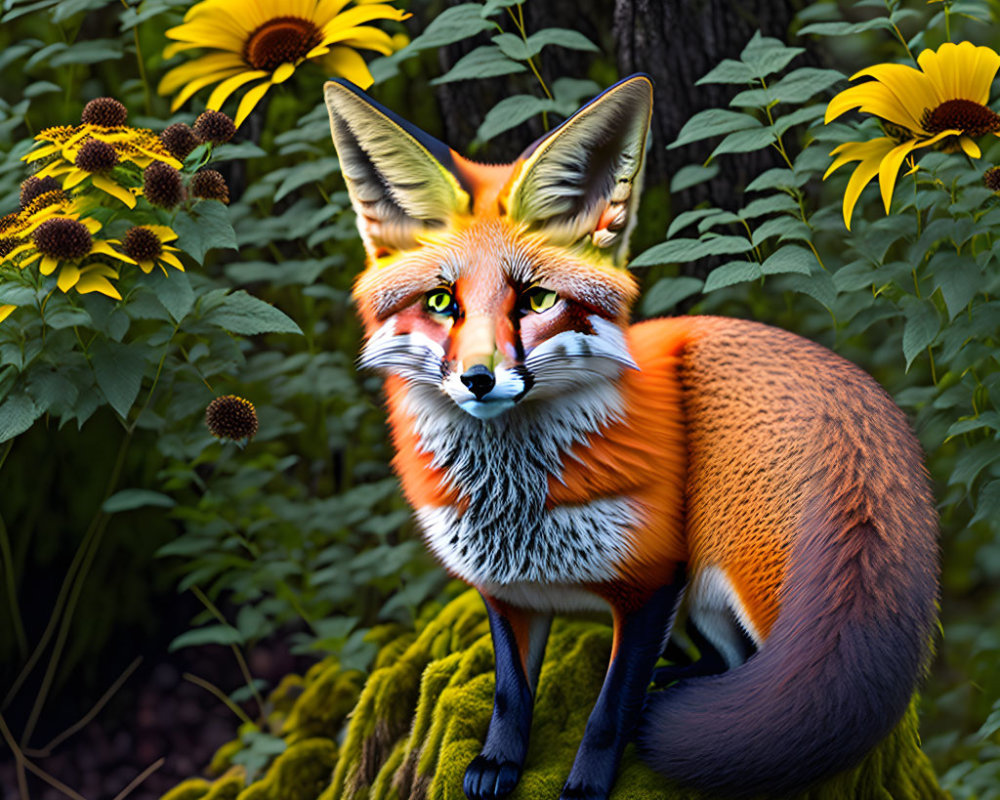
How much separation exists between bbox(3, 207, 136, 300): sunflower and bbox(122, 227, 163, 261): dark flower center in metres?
0.02

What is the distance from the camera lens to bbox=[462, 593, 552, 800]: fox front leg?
1675 millimetres

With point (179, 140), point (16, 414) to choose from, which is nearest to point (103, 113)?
point (179, 140)

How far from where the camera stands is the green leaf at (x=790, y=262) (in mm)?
1985

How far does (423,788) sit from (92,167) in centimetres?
156

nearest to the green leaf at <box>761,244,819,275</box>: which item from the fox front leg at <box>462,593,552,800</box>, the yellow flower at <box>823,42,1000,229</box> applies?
the yellow flower at <box>823,42,1000,229</box>

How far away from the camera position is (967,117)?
5.95 ft

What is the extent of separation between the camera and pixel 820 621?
1.43 m

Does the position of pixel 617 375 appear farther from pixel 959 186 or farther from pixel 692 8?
pixel 692 8

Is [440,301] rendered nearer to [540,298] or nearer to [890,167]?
[540,298]

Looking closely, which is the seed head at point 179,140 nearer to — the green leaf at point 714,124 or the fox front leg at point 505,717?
the green leaf at point 714,124

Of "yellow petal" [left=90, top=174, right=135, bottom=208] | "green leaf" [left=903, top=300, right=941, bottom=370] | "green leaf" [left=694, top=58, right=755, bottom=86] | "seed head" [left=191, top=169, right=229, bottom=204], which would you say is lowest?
"green leaf" [left=903, top=300, right=941, bottom=370]

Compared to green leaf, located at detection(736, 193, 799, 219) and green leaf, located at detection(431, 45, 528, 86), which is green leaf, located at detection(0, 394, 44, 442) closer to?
green leaf, located at detection(431, 45, 528, 86)

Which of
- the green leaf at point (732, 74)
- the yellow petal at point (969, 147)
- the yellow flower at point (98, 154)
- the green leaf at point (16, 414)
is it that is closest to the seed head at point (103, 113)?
the yellow flower at point (98, 154)

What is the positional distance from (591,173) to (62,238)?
115cm
